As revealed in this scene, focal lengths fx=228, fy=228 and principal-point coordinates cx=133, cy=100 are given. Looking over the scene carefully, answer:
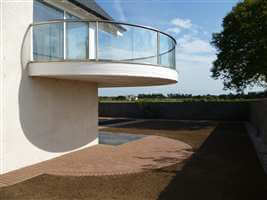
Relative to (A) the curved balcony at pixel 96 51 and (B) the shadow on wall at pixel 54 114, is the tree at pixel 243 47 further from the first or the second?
(B) the shadow on wall at pixel 54 114

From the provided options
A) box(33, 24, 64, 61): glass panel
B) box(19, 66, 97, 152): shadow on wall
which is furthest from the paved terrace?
box(33, 24, 64, 61): glass panel

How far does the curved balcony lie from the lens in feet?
20.3

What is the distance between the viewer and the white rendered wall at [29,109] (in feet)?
18.8

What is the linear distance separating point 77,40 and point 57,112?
2371mm

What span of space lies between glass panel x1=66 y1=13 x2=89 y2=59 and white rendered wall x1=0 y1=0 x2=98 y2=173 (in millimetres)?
1100

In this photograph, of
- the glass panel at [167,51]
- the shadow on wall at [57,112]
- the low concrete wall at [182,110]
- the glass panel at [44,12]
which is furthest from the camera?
the low concrete wall at [182,110]

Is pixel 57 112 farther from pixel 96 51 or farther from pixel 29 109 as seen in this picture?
pixel 96 51

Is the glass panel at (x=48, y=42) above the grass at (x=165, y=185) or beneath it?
above

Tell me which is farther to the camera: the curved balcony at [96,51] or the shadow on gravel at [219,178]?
the curved balcony at [96,51]

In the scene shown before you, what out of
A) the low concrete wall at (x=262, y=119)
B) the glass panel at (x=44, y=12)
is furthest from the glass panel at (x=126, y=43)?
the low concrete wall at (x=262, y=119)

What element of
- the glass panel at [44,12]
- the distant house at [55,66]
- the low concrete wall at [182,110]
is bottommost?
A: the low concrete wall at [182,110]

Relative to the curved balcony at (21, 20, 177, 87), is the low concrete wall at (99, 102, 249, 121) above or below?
below

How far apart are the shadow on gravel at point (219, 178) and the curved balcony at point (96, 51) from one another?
2898 mm

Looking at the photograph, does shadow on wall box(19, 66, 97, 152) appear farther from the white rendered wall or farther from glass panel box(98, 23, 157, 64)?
glass panel box(98, 23, 157, 64)
